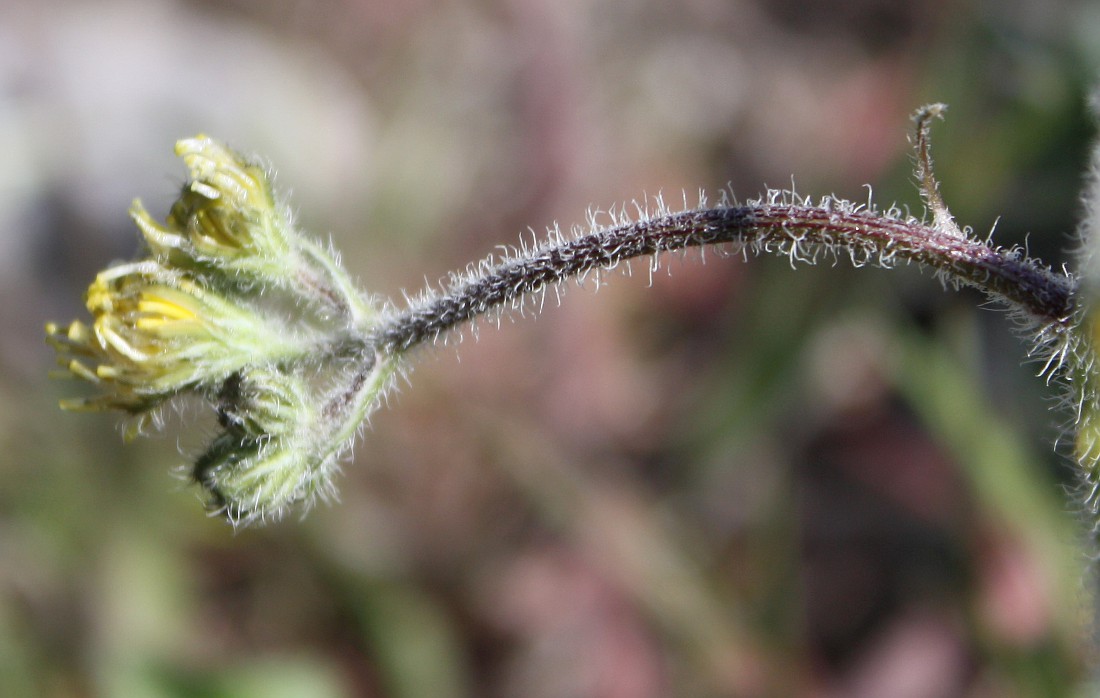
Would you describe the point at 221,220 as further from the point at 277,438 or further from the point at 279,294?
the point at 277,438

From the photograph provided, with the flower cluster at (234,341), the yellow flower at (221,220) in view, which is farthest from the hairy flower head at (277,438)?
the yellow flower at (221,220)

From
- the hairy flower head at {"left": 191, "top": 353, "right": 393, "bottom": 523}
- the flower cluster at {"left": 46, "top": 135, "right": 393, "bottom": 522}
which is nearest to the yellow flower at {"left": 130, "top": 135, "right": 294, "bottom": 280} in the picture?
the flower cluster at {"left": 46, "top": 135, "right": 393, "bottom": 522}

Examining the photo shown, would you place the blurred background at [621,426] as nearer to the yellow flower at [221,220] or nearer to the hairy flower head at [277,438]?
the hairy flower head at [277,438]

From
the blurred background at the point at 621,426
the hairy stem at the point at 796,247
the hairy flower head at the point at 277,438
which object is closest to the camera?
the hairy stem at the point at 796,247

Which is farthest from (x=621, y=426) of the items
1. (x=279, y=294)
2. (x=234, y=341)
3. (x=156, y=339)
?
(x=156, y=339)

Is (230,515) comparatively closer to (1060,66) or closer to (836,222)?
(836,222)

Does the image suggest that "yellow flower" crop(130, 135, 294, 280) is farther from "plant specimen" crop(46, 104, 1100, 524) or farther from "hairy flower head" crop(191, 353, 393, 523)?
"hairy flower head" crop(191, 353, 393, 523)
